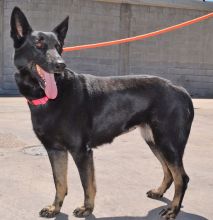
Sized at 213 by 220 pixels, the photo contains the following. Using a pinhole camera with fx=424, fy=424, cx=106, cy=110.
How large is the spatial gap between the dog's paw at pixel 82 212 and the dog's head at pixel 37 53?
3.87 feet

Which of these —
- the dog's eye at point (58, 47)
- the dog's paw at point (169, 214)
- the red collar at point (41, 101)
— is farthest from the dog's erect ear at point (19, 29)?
the dog's paw at point (169, 214)

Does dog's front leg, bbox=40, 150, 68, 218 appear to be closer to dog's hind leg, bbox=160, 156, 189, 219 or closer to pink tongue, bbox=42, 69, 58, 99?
pink tongue, bbox=42, 69, 58, 99

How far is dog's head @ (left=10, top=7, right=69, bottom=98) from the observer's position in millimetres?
3666

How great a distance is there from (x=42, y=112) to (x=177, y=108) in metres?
1.34

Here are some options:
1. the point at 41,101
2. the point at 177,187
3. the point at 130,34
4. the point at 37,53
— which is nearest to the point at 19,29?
the point at 37,53

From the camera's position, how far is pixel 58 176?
4.15 meters

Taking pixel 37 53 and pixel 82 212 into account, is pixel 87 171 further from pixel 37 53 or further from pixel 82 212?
pixel 37 53

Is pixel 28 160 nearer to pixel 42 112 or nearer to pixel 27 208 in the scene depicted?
pixel 27 208

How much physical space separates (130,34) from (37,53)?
14.6 m

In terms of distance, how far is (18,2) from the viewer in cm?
1641

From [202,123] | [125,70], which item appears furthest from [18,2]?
[202,123]

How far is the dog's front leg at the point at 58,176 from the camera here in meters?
4.07

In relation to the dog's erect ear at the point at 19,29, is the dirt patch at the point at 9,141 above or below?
below

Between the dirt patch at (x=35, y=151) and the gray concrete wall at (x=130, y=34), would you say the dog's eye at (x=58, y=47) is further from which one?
the gray concrete wall at (x=130, y=34)
